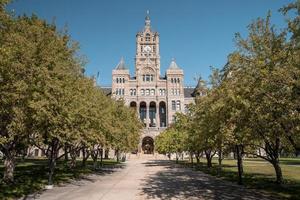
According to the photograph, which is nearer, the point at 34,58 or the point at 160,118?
the point at 34,58

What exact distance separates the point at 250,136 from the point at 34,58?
1507 centimetres

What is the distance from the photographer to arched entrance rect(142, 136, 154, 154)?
113 m

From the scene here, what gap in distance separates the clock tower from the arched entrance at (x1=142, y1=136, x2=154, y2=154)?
22.7 m

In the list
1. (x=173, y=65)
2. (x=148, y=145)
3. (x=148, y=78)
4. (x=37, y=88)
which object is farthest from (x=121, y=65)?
(x=37, y=88)

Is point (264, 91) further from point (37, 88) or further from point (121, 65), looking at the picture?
point (121, 65)

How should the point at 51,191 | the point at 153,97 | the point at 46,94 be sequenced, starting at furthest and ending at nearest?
the point at 153,97 < the point at 51,191 < the point at 46,94

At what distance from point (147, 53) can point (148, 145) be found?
114 feet

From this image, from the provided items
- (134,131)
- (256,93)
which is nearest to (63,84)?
(256,93)

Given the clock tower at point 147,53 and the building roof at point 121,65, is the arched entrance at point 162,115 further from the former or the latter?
the building roof at point 121,65

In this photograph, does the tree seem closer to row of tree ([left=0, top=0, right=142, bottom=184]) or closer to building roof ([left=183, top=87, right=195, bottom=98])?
row of tree ([left=0, top=0, right=142, bottom=184])

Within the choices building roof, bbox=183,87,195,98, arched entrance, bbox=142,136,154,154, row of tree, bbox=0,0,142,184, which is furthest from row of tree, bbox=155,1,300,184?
building roof, bbox=183,87,195,98

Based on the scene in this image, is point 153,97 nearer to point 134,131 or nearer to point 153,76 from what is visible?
point 153,76

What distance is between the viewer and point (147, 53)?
118 metres

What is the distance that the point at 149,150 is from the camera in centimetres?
11444
